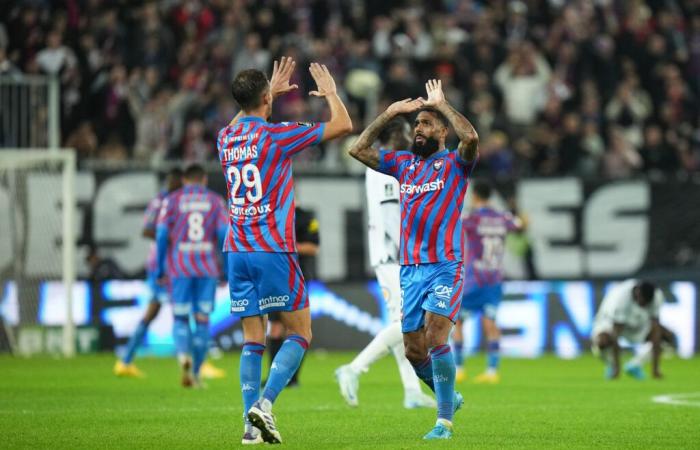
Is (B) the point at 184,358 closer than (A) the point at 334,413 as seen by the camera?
No

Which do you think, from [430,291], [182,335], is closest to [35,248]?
[182,335]

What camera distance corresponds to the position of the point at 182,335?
16.4m

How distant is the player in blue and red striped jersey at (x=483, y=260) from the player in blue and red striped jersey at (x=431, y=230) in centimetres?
792

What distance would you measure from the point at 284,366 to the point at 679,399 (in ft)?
20.3

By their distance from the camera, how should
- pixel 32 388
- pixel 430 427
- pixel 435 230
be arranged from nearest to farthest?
pixel 435 230 → pixel 430 427 → pixel 32 388

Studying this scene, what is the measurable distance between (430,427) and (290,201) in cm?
236

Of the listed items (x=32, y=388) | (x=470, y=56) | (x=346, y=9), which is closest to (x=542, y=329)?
(x=470, y=56)

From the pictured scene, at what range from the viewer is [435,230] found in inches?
400

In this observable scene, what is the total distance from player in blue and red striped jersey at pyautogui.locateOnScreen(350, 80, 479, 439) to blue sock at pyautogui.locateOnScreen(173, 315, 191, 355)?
20.9ft

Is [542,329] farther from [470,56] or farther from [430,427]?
[430,427]

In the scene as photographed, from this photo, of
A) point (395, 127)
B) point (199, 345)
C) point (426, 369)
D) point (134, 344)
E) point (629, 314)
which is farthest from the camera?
point (629, 314)

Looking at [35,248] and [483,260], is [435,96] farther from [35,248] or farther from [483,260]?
[35,248]

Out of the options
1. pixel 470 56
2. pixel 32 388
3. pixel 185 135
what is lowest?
pixel 32 388

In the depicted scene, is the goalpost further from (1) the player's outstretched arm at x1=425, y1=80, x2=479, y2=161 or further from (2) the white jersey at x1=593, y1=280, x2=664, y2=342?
(1) the player's outstretched arm at x1=425, y1=80, x2=479, y2=161
